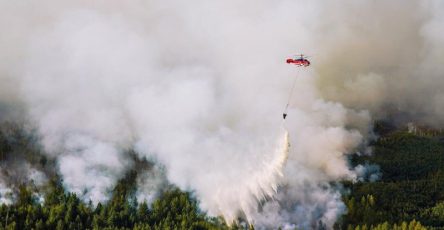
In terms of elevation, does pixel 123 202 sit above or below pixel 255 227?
above

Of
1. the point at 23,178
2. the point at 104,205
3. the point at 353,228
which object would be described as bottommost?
the point at 353,228

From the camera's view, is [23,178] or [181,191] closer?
[181,191]

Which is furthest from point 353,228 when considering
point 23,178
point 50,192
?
point 23,178

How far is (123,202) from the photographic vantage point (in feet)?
560

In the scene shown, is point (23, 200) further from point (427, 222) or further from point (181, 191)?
point (427, 222)

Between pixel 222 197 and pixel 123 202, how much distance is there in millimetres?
30260

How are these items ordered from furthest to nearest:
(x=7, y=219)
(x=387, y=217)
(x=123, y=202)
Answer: (x=387, y=217)
(x=123, y=202)
(x=7, y=219)

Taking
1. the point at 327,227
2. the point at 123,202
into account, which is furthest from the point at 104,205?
the point at 327,227

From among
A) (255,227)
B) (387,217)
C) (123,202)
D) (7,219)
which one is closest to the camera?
(7,219)

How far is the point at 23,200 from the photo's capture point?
545ft

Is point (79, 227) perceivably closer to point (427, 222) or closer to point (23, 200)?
point (23, 200)

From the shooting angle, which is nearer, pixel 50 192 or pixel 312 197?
pixel 50 192

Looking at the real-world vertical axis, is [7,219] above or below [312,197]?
below

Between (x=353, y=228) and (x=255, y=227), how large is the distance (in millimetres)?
28429
